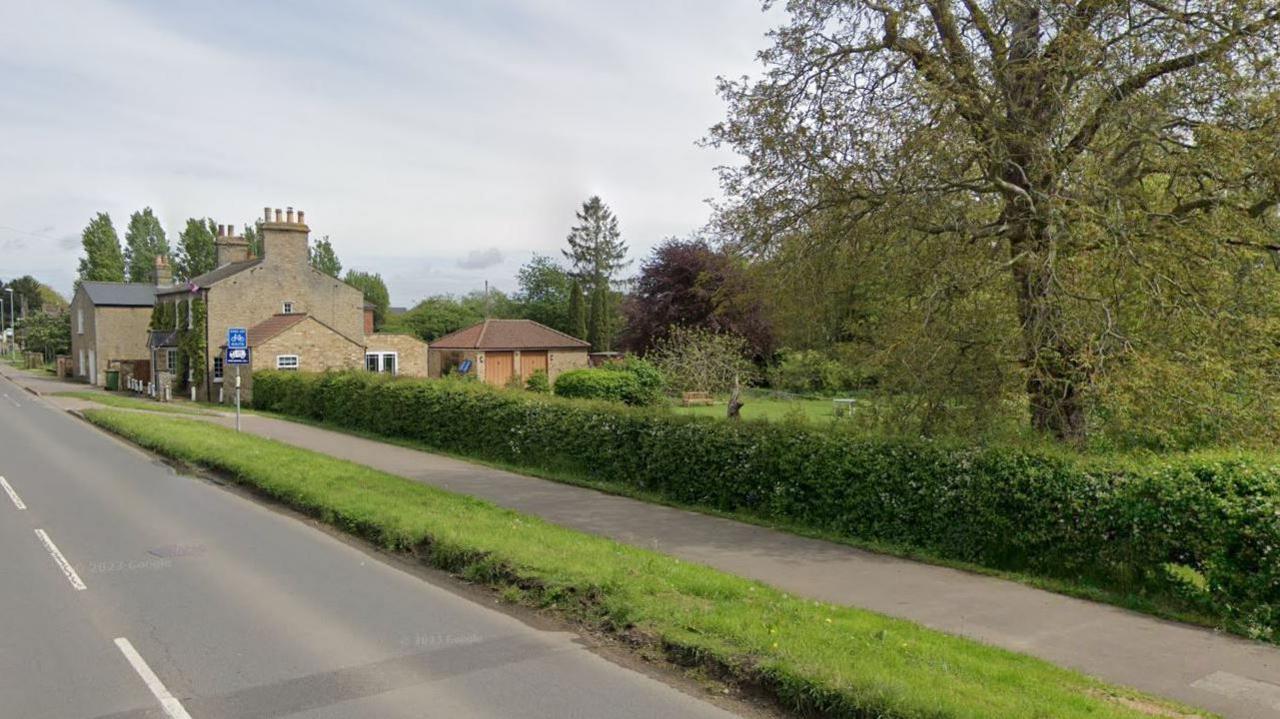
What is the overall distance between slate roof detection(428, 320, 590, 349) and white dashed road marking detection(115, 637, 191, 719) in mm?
38415

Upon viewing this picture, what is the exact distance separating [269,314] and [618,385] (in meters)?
17.9

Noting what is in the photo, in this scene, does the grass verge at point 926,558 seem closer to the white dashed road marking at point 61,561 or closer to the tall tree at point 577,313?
the white dashed road marking at point 61,561

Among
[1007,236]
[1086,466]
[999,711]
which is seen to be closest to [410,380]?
[1007,236]

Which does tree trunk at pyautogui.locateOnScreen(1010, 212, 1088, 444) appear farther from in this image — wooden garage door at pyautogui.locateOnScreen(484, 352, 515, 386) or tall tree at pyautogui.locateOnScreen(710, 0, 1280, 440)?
wooden garage door at pyautogui.locateOnScreen(484, 352, 515, 386)

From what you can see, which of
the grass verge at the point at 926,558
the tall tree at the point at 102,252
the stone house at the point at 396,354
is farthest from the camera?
the tall tree at the point at 102,252

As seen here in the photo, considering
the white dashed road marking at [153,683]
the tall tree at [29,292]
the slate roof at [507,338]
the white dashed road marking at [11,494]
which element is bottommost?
the white dashed road marking at [153,683]

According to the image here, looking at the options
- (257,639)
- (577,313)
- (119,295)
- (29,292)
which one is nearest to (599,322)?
(577,313)

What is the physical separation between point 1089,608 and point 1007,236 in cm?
539

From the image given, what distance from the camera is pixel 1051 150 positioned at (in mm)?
10961

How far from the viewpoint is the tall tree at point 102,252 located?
88000 millimetres

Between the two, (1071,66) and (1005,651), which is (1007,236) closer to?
(1071,66)

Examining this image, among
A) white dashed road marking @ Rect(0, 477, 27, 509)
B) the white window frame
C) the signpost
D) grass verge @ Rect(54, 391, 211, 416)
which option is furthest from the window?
white dashed road marking @ Rect(0, 477, 27, 509)

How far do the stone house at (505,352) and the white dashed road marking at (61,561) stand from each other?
3297 cm

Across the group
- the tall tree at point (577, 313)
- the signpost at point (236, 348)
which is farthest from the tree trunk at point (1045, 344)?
the tall tree at point (577, 313)
